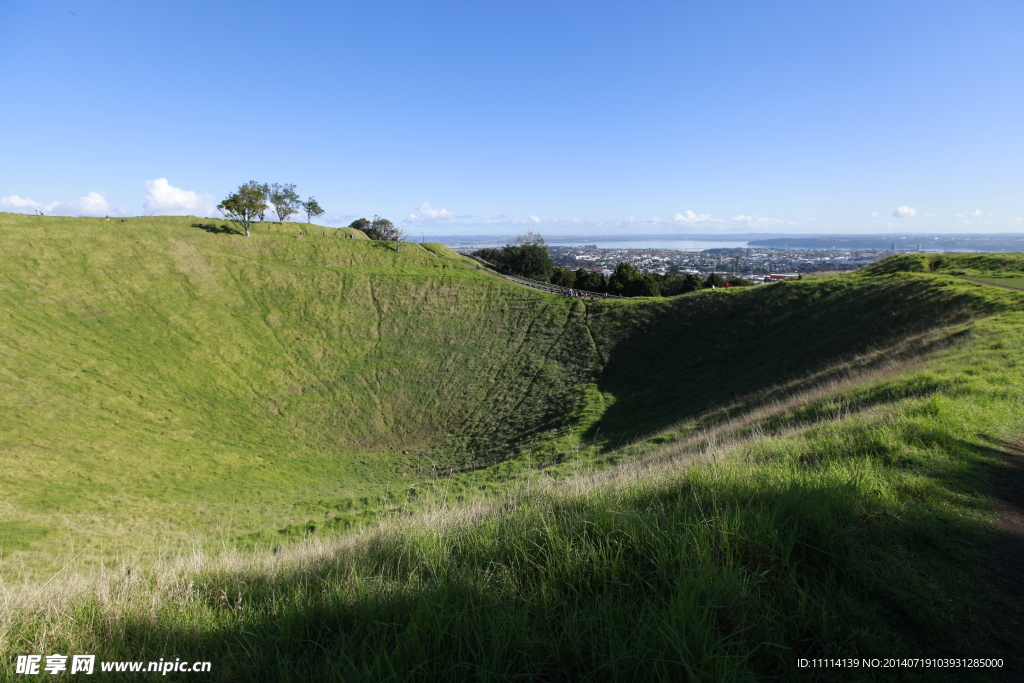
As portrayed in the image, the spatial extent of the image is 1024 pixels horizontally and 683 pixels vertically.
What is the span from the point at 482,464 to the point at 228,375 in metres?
18.5

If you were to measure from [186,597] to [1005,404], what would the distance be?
36.0ft

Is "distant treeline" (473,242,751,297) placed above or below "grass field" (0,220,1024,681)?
above

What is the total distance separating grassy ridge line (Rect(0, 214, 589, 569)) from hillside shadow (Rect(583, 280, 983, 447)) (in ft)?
14.1

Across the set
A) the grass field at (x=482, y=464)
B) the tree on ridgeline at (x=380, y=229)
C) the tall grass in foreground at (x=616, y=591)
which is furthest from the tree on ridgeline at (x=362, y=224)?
the tall grass in foreground at (x=616, y=591)

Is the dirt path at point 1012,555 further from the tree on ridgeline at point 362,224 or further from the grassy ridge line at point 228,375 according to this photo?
the tree on ridgeline at point 362,224

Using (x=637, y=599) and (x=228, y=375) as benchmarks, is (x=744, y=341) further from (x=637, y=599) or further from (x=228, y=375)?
(x=228, y=375)

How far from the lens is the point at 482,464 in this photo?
21.5 meters

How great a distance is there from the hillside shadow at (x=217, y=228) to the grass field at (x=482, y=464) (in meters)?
2.03

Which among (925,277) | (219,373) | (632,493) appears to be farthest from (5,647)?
(925,277)

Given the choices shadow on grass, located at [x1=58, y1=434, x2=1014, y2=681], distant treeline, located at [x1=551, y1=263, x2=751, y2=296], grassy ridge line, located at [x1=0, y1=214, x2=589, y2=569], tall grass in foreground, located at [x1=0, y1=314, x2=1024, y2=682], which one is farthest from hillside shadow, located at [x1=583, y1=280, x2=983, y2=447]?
shadow on grass, located at [x1=58, y1=434, x2=1014, y2=681]

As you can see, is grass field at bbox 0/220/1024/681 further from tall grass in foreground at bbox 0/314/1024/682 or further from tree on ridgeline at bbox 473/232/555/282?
tree on ridgeline at bbox 473/232/555/282

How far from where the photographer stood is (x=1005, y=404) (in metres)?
6.75

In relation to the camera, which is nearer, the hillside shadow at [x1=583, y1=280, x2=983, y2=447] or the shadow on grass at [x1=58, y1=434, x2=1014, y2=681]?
the shadow on grass at [x1=58, y1=434, x2=1014, y2=681]

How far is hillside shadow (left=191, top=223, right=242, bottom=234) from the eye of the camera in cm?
4653
